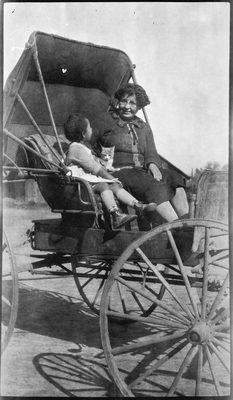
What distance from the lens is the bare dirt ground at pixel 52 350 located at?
131 inches

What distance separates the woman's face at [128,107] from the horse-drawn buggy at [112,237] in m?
0.44

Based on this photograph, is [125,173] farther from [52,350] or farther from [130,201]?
[52,350]

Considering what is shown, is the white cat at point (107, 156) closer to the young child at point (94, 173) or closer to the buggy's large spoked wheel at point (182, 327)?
the young child at point (94, 173)

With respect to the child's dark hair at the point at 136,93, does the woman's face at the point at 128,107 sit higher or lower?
lower

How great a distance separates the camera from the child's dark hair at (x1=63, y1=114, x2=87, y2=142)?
3656 mm

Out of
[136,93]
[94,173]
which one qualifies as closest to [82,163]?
[94,173]

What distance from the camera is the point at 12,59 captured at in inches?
136

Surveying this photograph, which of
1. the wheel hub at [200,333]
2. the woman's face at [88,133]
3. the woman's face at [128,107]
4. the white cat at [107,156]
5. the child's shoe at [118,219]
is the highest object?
the woman's face at [128,107]

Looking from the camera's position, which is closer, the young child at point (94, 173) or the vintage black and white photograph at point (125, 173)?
the vintage black and white photograph at point (125, 173)

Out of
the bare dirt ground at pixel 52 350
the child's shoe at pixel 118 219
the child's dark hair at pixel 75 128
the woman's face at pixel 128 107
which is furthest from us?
the woman's face at pixel 128 107

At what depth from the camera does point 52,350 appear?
12.9ft

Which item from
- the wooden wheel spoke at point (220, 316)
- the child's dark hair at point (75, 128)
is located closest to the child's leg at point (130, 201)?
the child's dark hair at point (75, 128)

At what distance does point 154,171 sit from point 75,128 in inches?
27.1

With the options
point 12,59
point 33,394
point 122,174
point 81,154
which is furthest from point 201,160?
point 33,394
